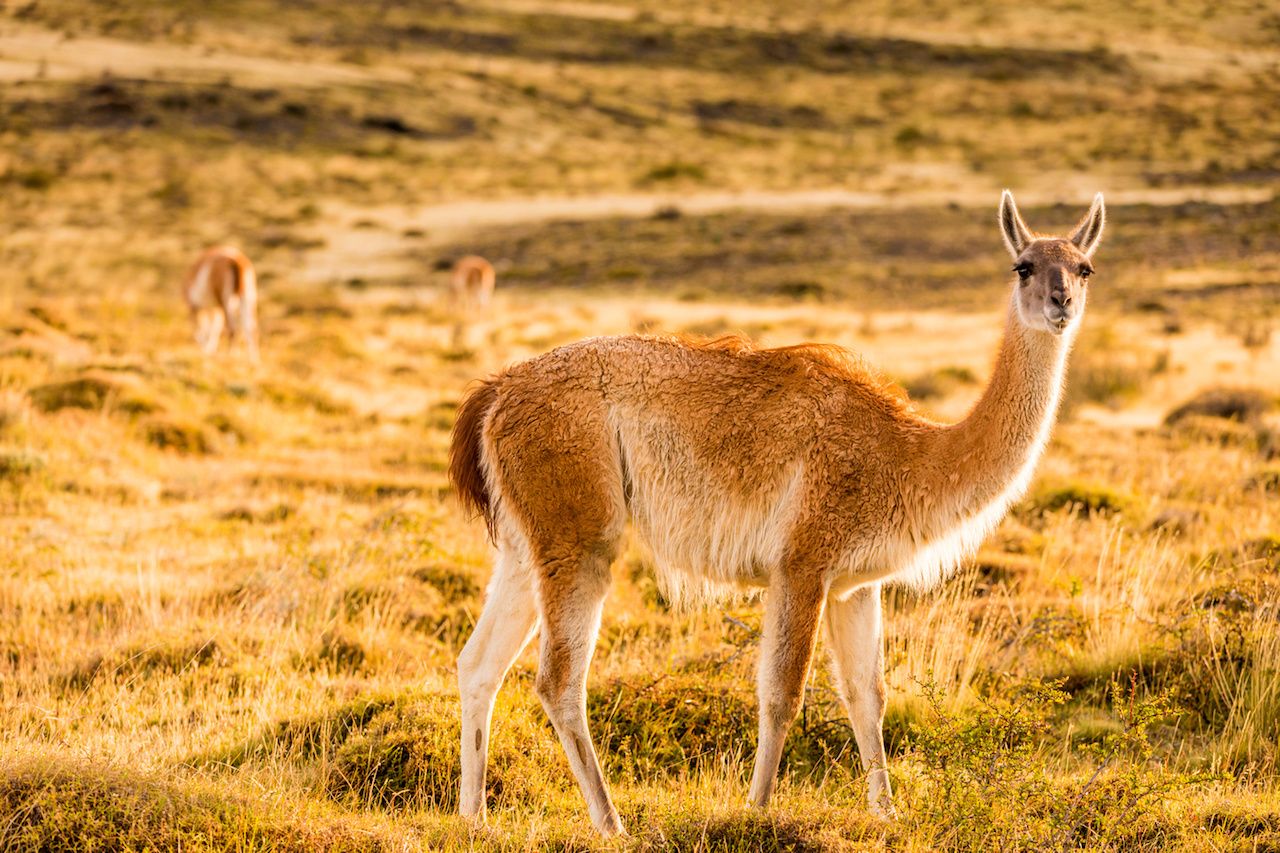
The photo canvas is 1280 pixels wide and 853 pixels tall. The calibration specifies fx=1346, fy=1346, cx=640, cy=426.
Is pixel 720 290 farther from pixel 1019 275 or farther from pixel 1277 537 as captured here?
pixel 1019 275

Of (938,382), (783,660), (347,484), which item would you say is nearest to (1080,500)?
(783,660)

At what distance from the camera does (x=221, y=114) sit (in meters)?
62.3

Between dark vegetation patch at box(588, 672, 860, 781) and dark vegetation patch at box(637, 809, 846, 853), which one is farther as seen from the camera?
dark vegetation patch at box(588, 672, 860, 781)

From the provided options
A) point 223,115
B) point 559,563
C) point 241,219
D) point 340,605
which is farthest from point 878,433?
point 223,115

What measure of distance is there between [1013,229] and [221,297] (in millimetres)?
14936

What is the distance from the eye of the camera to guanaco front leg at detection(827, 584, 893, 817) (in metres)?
5.57

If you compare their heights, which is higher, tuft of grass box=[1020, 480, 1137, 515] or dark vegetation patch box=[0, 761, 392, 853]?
dark vegetation patch box=[0, 761, 392, 853]

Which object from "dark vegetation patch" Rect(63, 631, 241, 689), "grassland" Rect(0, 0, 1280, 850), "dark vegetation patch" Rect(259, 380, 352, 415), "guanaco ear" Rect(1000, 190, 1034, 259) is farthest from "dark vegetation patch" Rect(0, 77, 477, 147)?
"guanaco ear" Rect(1000, 190, 1034, 259)

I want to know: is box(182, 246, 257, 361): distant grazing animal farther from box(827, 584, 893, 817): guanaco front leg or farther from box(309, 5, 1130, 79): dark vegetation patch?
box(309, 5, 1130, 79): dark vegetation patch

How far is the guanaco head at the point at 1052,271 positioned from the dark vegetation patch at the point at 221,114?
58.1 meters

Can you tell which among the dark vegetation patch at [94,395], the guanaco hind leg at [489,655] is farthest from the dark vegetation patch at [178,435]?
the guanaco hind leg at [489,655]

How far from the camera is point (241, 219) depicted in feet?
149

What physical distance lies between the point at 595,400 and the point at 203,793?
2080 millimetres

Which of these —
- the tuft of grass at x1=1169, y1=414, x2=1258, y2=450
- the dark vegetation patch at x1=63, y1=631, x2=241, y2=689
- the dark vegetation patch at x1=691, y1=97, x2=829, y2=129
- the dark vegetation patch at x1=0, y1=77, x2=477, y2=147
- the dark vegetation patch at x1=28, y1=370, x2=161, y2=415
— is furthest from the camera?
the dark vegetation patch at x1=691, y1=97, x2=829, y2=129
